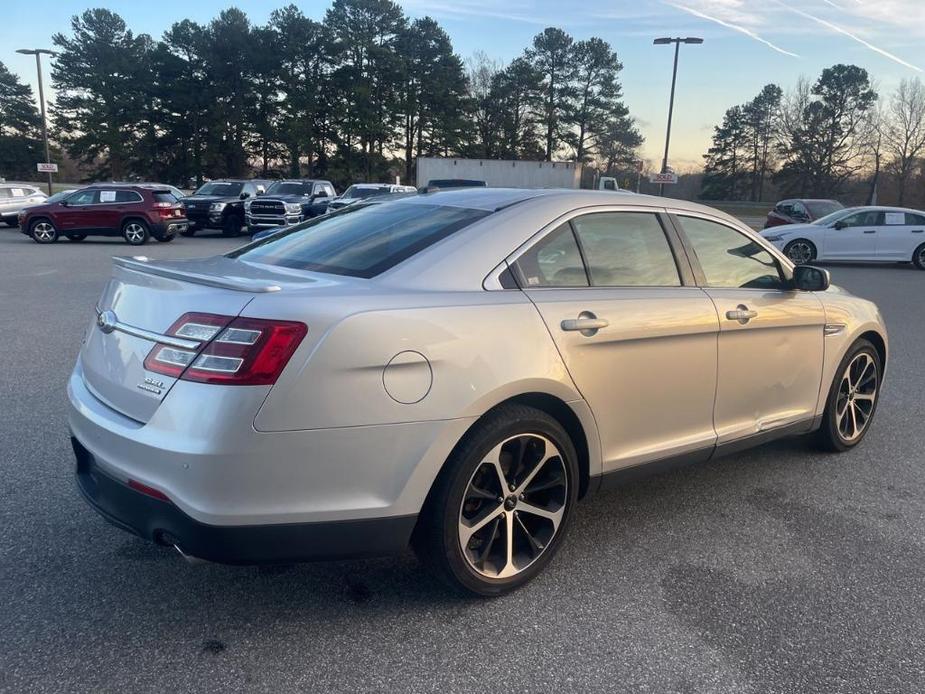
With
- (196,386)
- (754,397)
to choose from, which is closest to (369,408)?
(196,386)

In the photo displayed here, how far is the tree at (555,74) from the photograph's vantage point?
60.8m

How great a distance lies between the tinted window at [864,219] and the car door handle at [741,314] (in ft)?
56.0

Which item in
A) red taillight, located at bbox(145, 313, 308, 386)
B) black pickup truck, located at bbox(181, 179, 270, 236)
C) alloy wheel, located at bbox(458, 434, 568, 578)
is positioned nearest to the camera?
red taillight, located at bbox(145, 313, 308, 386)

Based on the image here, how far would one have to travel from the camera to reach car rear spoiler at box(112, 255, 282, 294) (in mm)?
2504

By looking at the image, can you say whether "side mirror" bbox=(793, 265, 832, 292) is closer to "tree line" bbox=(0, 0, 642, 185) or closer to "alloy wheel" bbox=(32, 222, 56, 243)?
"alloy wheel" bbox=(32, 222, 56, 243)

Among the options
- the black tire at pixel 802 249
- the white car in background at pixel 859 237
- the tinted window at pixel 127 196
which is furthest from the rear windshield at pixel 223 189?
the black tire at pixel 802 249

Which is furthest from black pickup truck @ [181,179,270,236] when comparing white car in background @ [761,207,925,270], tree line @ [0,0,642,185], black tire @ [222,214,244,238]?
tree line @ [0,0,642,185]

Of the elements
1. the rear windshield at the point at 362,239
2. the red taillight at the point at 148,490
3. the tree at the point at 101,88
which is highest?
the tree at the point at 101,88

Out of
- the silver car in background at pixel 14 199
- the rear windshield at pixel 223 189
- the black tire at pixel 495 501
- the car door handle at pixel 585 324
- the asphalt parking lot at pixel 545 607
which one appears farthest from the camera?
the rear windshield at pixel 223 189

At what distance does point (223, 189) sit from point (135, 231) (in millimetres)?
5366

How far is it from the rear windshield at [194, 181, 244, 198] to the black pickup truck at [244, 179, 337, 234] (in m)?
1.08

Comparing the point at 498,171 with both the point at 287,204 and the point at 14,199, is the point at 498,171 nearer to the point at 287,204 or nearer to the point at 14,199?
the point at 287,204

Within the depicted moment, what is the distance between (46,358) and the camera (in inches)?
266

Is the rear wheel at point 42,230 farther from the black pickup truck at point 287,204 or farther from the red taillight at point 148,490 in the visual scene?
the red taillight at point 148,490
